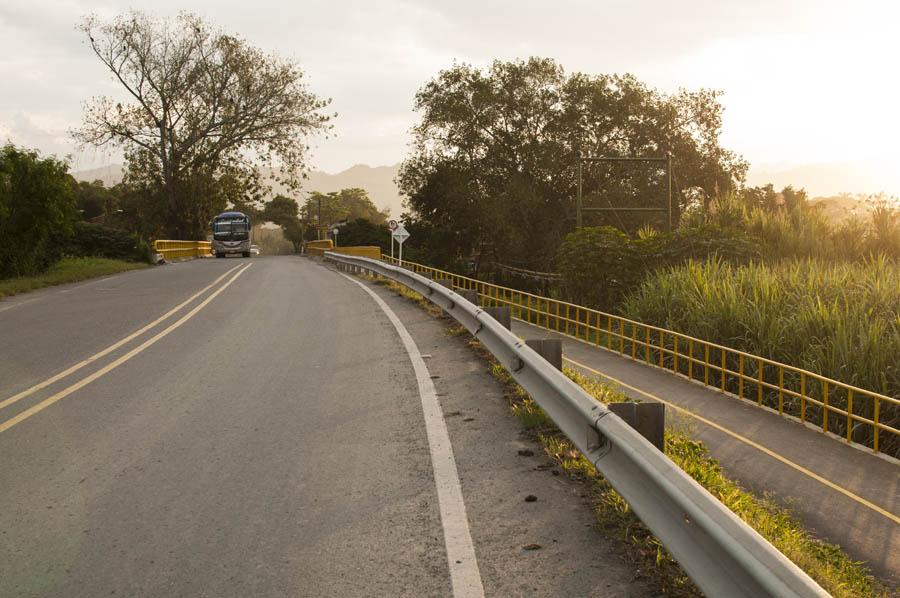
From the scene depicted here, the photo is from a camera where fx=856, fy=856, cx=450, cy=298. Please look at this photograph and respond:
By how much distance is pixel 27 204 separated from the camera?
77.6 feet

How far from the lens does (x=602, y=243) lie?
25734mm

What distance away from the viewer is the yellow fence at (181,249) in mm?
43138

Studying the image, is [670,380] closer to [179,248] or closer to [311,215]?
[179,248]

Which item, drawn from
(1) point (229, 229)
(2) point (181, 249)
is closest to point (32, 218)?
(2) point (181, 249)

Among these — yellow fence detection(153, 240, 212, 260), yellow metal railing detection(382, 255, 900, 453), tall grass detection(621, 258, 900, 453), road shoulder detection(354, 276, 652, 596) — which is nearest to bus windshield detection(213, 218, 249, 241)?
yellow fence detection(153, 240, 212, 260)

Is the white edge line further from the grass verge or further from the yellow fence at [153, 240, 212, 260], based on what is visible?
the yellow fence at [153, 240, 212, 260]

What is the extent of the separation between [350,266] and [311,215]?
133863mm

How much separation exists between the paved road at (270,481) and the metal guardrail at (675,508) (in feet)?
1.12

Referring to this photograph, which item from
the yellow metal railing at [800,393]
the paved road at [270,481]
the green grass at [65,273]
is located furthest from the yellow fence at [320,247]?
the paved road at [270,481]

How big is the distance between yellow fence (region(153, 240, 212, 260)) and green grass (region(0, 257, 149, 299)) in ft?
21.0

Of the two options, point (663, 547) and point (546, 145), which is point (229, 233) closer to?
point (546, 145)

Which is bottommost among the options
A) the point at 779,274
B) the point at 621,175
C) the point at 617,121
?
the point at 779,274

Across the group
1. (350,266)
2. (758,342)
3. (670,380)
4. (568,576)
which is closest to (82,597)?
(568,576)

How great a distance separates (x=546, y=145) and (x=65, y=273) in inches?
1316
